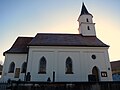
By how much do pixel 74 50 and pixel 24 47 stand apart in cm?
946

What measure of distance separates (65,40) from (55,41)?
199 centimetres

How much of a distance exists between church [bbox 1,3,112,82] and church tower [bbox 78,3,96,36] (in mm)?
3885

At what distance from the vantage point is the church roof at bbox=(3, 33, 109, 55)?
21.0 m

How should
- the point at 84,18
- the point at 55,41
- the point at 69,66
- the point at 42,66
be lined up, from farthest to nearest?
the point at 84,18 → the point at 55,41 → the point at 69,66 → the point at 42,66

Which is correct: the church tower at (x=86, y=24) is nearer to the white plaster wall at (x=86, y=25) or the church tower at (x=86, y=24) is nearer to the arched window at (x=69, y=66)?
the white plaster wall at (x=86, y=25)

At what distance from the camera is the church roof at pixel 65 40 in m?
21.0

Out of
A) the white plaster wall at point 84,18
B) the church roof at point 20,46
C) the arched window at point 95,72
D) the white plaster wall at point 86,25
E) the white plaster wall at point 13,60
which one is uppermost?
the white plaster wall at point 84,18

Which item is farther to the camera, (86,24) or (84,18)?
(84,18)

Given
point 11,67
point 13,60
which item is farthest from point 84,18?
point 11,67

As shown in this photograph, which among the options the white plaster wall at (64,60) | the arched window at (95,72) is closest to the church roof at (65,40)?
the white plaster wall at (64,60)

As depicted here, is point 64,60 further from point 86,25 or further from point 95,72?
point 86,25

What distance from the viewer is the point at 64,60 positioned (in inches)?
787

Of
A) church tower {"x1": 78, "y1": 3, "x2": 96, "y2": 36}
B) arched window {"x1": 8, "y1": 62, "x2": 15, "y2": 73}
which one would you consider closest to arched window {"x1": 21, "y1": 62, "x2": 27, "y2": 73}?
arched window {"x1": 8, "y1": 62, "x2": 15, "y2": 73}

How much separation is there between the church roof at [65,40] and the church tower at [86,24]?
4.95ft
